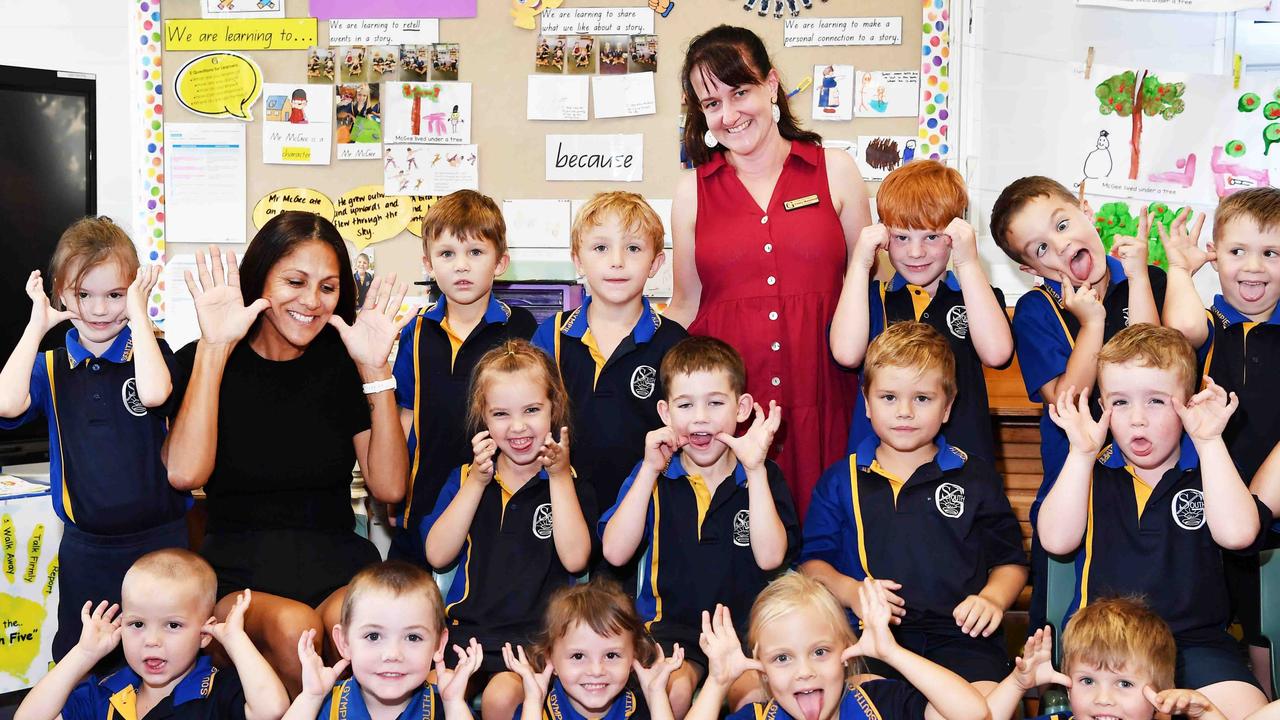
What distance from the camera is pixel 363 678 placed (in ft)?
6.82

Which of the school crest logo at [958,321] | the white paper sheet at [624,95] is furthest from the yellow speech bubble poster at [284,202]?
the school crest logo at [958,321]

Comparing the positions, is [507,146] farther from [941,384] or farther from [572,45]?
[941,384]

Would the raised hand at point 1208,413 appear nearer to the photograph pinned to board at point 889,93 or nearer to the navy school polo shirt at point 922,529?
the navy school polo shirt at point 922,529

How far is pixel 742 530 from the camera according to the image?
2.35 meters

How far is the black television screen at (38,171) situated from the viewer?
11.0ft

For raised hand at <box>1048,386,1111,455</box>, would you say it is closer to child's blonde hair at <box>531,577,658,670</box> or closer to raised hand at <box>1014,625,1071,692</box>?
raised hand at <box>1014,625,1071,692</box>

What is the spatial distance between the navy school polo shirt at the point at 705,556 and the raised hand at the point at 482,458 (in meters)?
0.28

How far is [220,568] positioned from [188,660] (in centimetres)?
26

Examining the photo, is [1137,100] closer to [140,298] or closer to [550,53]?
[550,53]

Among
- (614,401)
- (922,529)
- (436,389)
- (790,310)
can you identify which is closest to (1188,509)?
(922,529)

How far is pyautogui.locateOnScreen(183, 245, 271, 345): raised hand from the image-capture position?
2445mm

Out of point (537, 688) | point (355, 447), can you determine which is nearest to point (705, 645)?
point (537, 688)

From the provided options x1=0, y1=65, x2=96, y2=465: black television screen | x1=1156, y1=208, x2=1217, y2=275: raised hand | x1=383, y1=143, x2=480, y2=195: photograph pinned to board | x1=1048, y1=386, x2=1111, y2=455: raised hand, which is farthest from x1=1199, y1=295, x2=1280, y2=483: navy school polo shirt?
x1=0, y1=65, x2=96, y2=465: black television screen

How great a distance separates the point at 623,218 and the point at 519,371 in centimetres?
46
